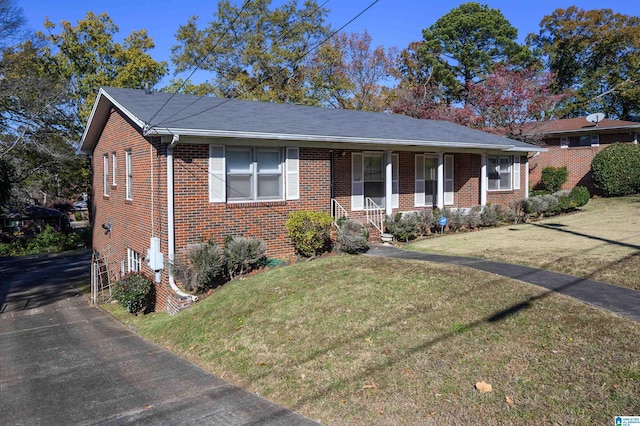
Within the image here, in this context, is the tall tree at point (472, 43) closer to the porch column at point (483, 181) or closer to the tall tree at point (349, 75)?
the tall tree at point (349, 75)

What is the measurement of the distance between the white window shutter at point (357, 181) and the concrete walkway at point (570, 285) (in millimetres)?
4369

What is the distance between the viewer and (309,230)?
1275 centimetres

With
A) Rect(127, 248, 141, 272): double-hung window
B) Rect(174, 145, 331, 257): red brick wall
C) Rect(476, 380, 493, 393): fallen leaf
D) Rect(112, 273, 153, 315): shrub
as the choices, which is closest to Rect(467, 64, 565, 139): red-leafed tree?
Rect(174, 145, 331, 257): red brick wall

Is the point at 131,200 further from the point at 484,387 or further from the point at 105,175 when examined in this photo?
the point at 484,387

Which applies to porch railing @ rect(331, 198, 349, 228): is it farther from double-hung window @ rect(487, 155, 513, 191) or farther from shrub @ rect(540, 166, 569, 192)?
shrub @ rect(540, 166, 569, 192)

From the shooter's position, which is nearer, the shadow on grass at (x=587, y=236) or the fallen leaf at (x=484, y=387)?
the fallen leaf at (x=484, y=387)

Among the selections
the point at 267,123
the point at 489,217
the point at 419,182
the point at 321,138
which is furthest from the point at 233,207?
the point at 489,217

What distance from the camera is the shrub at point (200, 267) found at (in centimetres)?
1117

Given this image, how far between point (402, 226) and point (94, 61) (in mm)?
28087

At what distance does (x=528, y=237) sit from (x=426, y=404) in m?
10.7

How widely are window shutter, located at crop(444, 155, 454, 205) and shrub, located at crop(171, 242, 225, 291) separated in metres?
10.2

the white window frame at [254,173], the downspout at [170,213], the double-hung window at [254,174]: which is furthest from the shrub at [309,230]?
the downspout at [170,213]

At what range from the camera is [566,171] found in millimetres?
28297

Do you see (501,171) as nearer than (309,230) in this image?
No
